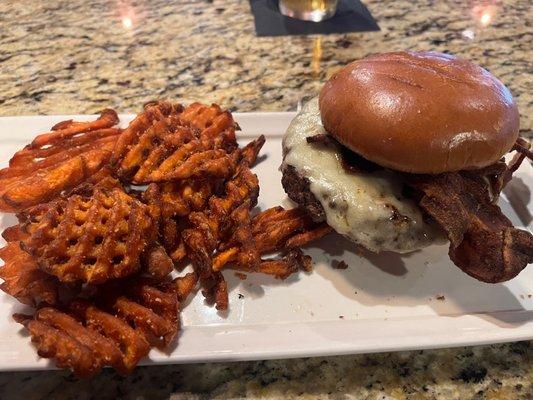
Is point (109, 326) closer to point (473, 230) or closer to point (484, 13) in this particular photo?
point (473, 230)

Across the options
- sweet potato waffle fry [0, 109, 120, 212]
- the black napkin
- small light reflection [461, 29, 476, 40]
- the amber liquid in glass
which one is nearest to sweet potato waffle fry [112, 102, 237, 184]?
sweet potato waffle fry [0, 109, 120, 212]

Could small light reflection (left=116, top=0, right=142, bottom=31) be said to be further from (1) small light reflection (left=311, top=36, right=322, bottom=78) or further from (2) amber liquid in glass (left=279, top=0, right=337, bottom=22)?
(1) small light reflection (left=311, top=36, right=322, bottom=78)

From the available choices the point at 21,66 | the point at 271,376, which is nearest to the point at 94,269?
the point at 271,376

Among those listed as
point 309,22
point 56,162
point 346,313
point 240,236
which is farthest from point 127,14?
point 346,313

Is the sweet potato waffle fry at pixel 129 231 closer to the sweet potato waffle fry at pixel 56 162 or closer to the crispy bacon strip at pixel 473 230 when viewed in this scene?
the sweet potato waffle fry at pixel 56 162

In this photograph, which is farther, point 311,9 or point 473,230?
point 311,9

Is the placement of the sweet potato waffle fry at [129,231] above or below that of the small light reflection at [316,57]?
above

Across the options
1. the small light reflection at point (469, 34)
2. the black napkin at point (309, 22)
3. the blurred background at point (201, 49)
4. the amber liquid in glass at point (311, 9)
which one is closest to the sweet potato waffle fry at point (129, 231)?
the blurred background at point (201, 49)

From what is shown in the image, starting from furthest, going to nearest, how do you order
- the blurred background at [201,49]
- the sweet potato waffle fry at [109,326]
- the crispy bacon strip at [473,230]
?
the blurred background at [201,49]
the crispy bacon strip at [473,230]
the sweet potato waffle fry at [109,326]
